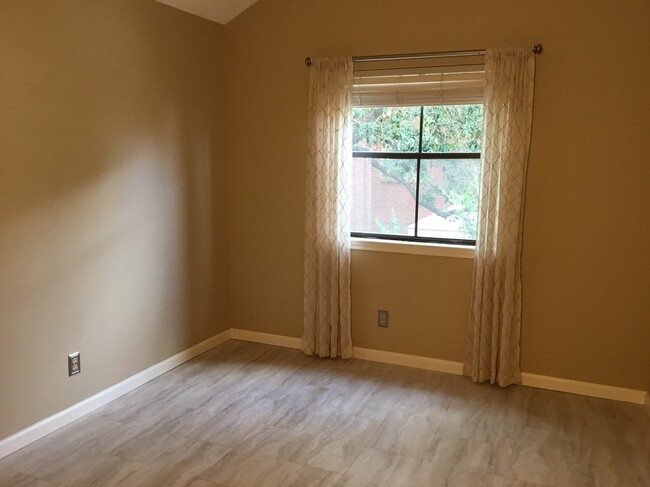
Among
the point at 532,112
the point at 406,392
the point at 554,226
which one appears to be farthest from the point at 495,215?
the point at 406,392

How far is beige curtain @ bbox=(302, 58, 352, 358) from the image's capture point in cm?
361

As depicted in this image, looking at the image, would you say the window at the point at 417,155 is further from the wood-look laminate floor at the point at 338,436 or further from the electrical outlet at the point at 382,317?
the wood-look laminate floor at the point at 338,436

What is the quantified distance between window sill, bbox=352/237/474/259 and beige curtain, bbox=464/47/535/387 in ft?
0.44

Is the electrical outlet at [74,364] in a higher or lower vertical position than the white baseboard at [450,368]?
higher

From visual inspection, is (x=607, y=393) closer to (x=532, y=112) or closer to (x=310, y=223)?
(x=532, y=112)

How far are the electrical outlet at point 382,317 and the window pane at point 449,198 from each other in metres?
0.59

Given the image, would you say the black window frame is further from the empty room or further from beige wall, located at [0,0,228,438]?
beige wall, located at [0,0,228,438]

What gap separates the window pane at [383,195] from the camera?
372 cm

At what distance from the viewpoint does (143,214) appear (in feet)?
11.1

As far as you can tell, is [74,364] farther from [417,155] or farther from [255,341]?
[417,155]

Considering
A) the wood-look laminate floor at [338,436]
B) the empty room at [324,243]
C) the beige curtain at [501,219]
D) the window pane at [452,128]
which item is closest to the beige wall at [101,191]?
the empty room at [324,243]

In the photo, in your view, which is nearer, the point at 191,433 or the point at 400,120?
the point at 191,433

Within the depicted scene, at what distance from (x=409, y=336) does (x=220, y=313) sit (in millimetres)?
1439

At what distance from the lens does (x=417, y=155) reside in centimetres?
364
